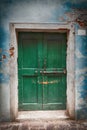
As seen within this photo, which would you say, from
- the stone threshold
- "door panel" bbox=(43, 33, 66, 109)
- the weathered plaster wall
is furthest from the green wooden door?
the weathered plaster wall

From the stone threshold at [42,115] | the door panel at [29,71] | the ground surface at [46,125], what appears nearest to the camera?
the ground surface at [46,125]

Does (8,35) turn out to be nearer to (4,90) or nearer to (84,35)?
(4,90)

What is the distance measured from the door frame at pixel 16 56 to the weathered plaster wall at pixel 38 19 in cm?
7

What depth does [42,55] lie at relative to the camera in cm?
434

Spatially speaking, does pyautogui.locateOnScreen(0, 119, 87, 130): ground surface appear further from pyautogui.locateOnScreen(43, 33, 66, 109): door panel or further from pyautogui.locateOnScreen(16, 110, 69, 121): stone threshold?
pyautogui.locateOnScreen(43, 33, 66, 109): door panel

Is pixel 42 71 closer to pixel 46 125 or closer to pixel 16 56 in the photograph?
pixel 16 56

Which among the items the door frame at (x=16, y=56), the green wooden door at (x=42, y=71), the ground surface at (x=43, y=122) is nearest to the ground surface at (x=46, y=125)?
the ground surface at (x=43, y=122)

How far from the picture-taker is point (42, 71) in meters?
4.38

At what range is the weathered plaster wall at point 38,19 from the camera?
393cm

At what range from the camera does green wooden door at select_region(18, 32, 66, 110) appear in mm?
4309

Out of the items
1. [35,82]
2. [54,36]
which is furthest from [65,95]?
[54,36]

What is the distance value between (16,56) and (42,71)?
0.72m

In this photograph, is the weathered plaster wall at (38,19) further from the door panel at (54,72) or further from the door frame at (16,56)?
the door panel at (54,72)

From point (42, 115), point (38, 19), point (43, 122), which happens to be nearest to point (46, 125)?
point (43, 122)
